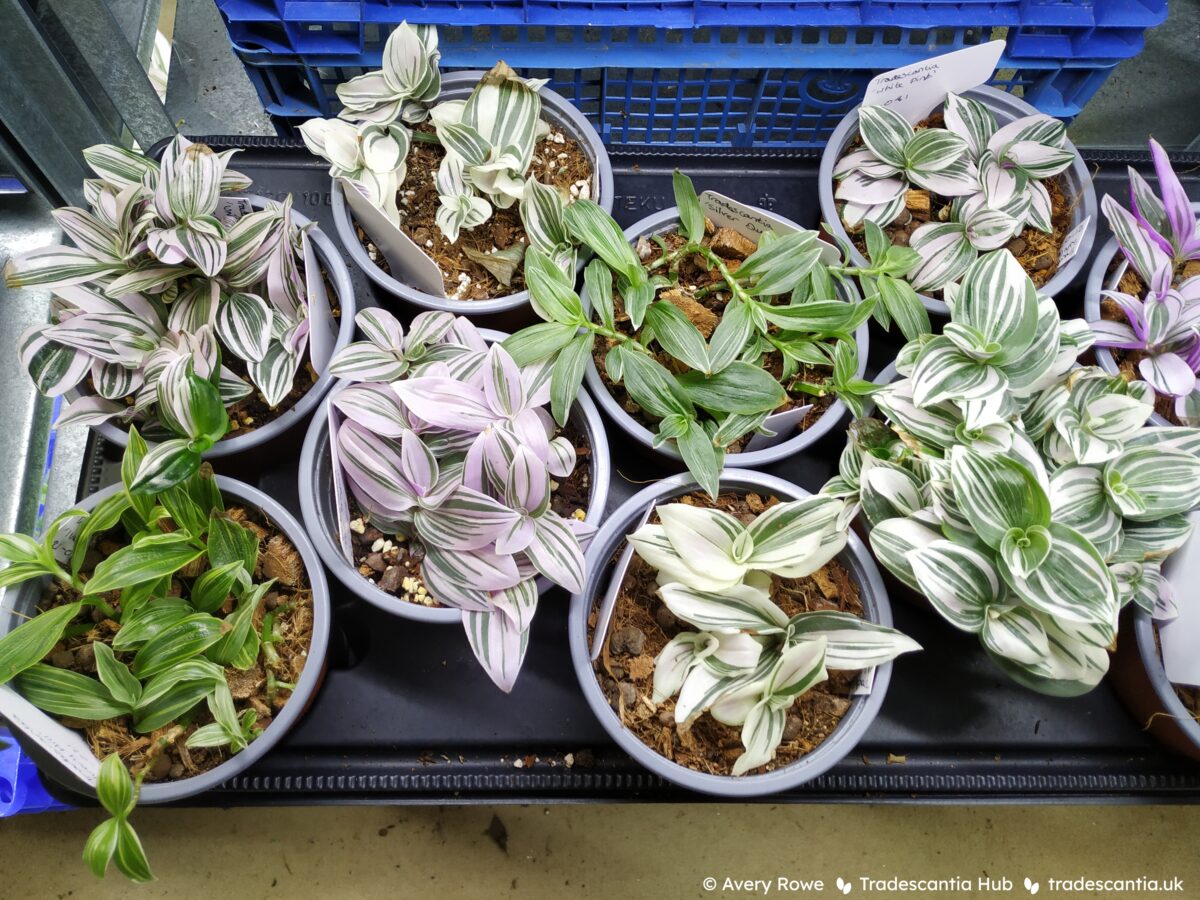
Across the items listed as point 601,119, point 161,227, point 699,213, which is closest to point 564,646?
point 699,213

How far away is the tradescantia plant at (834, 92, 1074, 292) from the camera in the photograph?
1192 mm

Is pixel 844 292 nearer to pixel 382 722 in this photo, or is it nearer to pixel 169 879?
pixel 382 722

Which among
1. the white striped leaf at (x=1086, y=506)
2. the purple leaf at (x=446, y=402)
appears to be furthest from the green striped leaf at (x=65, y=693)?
the white striped leaf at (x=1086, y=506)

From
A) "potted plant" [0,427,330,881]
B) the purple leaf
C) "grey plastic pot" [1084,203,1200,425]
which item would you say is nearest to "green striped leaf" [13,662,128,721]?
"potted plant" [0,427,330,881]

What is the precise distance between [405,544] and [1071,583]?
771 millimetres

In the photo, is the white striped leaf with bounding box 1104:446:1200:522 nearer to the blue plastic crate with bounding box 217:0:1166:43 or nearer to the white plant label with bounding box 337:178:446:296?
the blue plastic crate with bounding box 217:0:1166:43

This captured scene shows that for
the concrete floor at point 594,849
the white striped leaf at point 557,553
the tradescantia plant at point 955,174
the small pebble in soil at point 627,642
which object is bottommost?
the concrete floor at point 594,849

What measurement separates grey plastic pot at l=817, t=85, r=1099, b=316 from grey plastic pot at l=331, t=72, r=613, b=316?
33cm

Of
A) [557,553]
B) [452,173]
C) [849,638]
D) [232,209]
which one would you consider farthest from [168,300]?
[849,638]

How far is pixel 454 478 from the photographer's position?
96 cm

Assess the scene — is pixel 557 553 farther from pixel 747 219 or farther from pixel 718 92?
pixel 718 92

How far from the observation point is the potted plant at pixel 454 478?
36.2 inches

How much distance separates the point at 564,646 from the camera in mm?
1140

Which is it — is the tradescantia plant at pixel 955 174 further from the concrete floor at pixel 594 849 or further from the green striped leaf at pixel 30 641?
the green striped leaf at pixel 30 641
